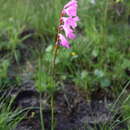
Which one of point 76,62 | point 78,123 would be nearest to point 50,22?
point 76,62

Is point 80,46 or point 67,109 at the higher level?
point 80,46

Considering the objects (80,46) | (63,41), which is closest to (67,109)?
(80,46)

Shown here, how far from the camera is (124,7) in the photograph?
3.51 meters

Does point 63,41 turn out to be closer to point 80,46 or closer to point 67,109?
point 67,109

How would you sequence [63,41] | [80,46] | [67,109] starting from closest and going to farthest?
1. [63,41]
2. [67,109]
3. [80,46]

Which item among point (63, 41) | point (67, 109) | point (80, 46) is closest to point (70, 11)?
point (63, 41)

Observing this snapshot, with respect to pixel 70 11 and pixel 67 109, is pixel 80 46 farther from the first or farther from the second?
pixel 70 11

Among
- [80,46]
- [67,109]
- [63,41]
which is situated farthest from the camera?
[80,46]

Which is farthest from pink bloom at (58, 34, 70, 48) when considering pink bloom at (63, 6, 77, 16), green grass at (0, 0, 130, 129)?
green grass at (0, 0, 130, 129)

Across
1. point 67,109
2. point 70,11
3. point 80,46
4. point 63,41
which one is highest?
point 70,11

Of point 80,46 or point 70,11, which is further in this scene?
point 80,46

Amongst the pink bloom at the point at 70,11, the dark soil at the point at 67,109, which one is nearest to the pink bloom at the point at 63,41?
the pink bloom at the point at 70,11

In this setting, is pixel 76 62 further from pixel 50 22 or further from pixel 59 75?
pixel 50 22

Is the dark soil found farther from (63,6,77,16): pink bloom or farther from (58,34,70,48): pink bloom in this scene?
(63,6,77,16): pink bloom
